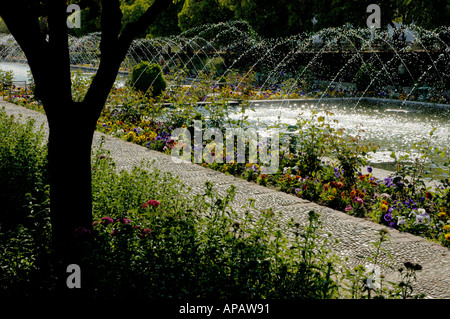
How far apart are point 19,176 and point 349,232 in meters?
3.25

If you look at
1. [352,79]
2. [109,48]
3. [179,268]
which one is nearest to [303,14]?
[352,79]

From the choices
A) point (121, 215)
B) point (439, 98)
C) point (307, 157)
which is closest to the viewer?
point (121, 215)

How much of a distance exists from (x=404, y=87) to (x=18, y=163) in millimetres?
16021

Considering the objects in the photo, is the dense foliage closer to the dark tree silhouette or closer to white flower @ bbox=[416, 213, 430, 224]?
the dark tree silhouette

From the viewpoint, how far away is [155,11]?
3270mm

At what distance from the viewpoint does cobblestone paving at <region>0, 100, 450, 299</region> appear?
3.41 meters

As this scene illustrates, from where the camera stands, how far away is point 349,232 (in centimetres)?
423

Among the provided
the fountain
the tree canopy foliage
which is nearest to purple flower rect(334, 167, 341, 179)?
the fountain

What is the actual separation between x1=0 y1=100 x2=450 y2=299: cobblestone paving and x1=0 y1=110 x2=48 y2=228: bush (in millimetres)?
→ 1195

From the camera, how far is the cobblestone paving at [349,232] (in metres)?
3.41

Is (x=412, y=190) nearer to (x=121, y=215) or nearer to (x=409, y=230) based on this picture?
(x=409, y=230)

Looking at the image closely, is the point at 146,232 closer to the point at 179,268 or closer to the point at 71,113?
the point at 179,268

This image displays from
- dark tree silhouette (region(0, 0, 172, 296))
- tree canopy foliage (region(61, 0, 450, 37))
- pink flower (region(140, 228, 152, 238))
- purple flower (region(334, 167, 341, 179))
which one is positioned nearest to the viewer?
pink flower (region(140, 228, 152, 238))
